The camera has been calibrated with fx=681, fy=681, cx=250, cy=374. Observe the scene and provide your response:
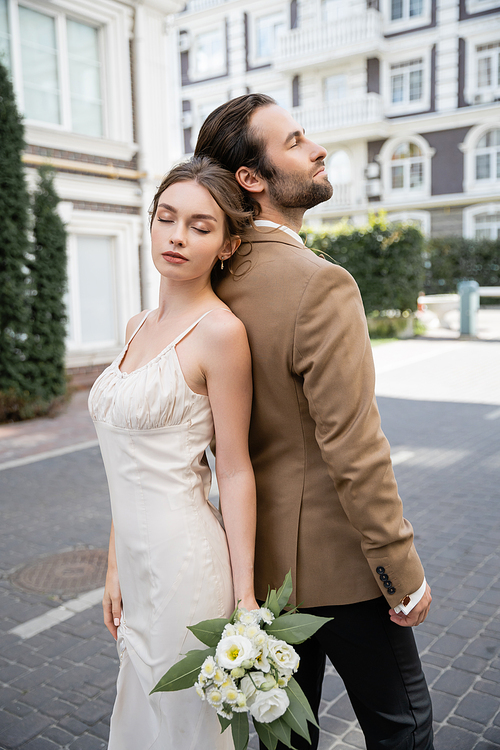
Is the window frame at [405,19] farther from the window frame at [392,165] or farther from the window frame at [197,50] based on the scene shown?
the window frame at [197,50]

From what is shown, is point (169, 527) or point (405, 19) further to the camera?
point (405, 19)

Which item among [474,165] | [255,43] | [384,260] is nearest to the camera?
[384,260]

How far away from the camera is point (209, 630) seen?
1.52 m

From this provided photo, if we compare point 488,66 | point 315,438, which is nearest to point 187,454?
point 315,438

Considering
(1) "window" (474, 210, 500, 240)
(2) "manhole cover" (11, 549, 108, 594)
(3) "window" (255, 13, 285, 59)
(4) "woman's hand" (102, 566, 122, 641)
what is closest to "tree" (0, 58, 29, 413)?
(2) "manhole cover" (11, 549, 108, 594)

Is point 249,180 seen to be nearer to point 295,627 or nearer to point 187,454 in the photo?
point 187,454

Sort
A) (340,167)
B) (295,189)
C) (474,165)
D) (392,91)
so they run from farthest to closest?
(340,167)
(392,91)
(474,165)
(295,189)

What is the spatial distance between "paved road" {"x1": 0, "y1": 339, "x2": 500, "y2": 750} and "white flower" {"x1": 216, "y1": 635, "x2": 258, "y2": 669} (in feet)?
5.63

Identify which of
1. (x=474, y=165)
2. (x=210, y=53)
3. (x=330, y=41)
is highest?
(x=210, y=53)

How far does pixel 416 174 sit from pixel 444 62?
15.2ft

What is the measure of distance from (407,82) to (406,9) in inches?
116

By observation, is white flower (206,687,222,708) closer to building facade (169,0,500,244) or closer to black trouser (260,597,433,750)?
black trouser (260,597,433,750)

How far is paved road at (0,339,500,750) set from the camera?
299 cm

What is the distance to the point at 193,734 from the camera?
172cm
